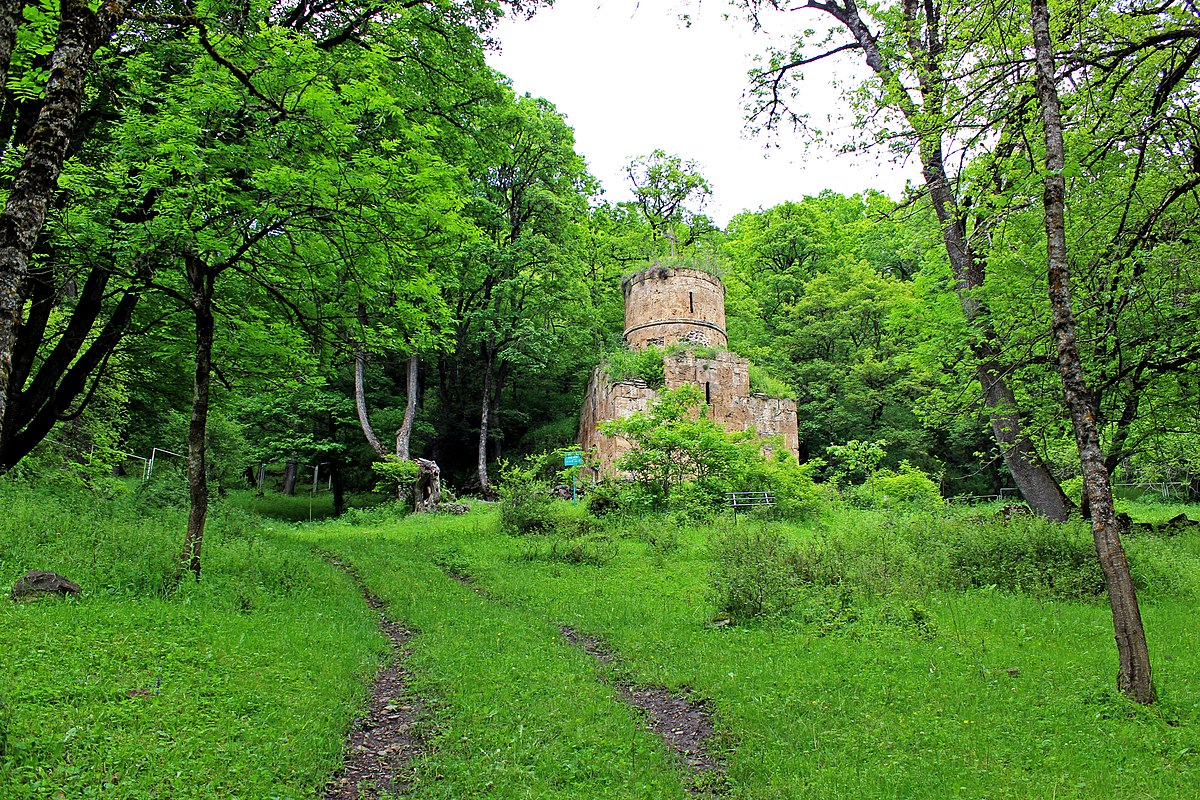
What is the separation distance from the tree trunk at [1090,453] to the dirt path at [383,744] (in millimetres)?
5255

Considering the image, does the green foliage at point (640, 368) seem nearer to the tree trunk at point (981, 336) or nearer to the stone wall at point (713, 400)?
the stone wall at point (713, 400)

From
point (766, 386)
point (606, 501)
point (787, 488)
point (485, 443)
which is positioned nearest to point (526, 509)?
point (606, 501)

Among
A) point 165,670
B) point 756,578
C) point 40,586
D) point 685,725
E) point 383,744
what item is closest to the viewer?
point 383,744

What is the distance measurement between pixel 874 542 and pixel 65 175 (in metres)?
11.9

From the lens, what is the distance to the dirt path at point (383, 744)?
13.6 ft

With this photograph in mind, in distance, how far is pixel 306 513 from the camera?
25.5 meters

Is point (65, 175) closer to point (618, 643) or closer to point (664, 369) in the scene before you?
point (618, 643)

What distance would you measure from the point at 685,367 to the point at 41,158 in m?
21.3

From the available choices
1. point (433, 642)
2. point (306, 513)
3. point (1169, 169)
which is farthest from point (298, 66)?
point (306, 513)

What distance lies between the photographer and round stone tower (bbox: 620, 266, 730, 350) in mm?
25500

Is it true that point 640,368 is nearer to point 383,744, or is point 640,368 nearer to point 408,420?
point 408,420

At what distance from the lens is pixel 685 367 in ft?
78.9

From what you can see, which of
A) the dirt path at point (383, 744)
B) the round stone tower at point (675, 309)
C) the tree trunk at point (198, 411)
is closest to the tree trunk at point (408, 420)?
the round stone tower at point (675, 309)

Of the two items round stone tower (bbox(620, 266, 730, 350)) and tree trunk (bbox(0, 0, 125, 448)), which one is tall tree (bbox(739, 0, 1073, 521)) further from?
round stone tower (bbox(620, 266, 730, 350))
